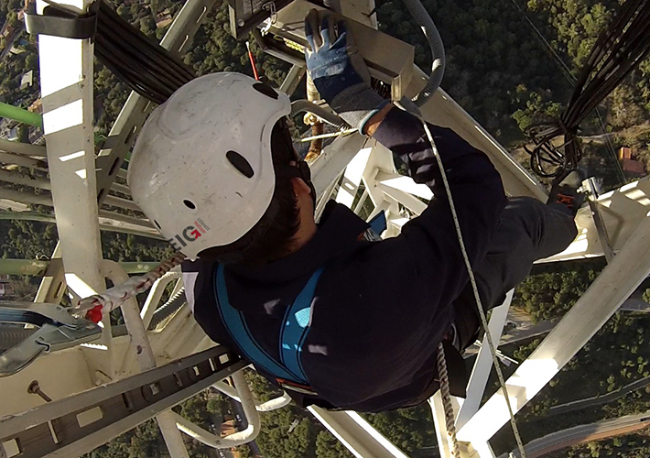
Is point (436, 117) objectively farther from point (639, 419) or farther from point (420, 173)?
point (639, 419)

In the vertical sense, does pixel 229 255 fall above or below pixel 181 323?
above

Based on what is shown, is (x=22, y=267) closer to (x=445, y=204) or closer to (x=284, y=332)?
(x=284, y=332)

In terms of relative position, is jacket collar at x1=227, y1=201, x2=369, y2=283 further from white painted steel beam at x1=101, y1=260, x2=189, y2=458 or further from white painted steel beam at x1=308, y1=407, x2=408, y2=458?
white painted steel beam at x1=308, y1=407, x2=408, y2=458

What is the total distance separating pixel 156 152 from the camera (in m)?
1.76

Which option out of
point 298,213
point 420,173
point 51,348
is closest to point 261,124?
point 298,213

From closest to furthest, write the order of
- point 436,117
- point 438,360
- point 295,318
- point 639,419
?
point 295,318 < point 438,360 < point 436,117 < point 639,419

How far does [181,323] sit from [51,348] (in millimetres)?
1222

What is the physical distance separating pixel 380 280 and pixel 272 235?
0.37 m

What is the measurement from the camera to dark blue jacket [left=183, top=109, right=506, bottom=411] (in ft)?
5.41

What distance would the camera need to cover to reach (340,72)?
93.4 inches

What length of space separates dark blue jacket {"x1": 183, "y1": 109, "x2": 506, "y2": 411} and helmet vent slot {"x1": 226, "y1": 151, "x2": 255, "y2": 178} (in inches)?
11.4

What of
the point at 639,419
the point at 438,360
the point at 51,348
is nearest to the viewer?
the point at 51,348

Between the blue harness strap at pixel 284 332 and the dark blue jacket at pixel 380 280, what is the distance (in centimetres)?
3

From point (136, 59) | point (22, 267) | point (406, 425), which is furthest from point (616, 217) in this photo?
point (406, 425)
